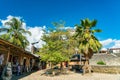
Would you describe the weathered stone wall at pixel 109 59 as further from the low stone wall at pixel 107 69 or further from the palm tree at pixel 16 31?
the palm tree at pixel 16 31

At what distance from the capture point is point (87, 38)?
82.5 feet

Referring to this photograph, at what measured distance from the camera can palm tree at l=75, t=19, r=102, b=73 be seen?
81.3 feet

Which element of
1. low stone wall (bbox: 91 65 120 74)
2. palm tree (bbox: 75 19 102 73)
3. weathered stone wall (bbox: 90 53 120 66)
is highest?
palm tree (bbox: 75 19 102 73)

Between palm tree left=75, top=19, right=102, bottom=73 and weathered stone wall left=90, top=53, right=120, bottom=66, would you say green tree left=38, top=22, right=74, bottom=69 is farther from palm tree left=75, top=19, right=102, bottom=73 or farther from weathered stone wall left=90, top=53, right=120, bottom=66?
weathered stone wall left=90, top=53, right=120, bottom=66

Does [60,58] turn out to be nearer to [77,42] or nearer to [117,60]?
[77,42]

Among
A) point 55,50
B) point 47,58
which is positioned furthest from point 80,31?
point 47,58

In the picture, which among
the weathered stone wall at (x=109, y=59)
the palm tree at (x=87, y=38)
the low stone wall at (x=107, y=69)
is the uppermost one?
the palm tree at (x=87, y=38)

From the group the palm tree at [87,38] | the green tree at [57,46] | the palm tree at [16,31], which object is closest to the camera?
the green tree at [57,46]

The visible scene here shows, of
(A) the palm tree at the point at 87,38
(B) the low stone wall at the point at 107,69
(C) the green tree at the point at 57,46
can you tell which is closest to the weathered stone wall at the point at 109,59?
(B) the low stone wall at the point at 107,69

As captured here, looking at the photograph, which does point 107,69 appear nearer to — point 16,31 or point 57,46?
point 57,46

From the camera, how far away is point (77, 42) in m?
26.5

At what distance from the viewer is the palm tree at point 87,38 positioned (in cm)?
2478

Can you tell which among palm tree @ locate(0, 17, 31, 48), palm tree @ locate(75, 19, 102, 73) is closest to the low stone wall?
palm tree @ locate(75, 19, 102, 73)

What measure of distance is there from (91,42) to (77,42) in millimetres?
2641
